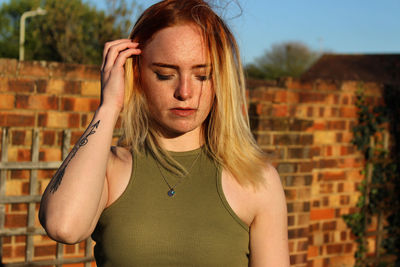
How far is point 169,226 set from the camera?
1604 mm

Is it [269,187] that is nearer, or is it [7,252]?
[269,187]

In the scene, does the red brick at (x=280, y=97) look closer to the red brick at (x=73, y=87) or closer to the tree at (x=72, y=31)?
the red brick at (x=73, y=87)

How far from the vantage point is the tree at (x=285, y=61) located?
36.0m

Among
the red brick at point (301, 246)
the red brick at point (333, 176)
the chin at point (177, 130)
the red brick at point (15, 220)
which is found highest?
the chin at point (177, 130)

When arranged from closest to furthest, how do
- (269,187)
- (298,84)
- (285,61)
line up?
(269,187), (298,84), (285,61)

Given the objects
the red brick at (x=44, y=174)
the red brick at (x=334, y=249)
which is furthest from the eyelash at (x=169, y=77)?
the red brick at (x=334, y=249)

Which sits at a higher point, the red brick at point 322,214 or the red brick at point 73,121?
the red brick at point 73,121

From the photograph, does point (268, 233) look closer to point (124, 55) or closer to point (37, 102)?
point (124, 55)

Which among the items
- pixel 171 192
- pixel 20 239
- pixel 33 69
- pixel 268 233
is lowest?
pixel 20 239

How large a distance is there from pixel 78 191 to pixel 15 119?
1.90 m

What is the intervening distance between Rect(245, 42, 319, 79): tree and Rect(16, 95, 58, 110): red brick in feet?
104

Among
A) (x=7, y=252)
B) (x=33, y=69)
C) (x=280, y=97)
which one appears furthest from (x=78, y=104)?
(x=280, y=97)

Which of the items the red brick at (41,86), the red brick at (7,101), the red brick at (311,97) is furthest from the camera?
the red brick at (311,97)

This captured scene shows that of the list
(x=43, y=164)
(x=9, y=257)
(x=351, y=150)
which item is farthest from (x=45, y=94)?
(x=351, y=150)
